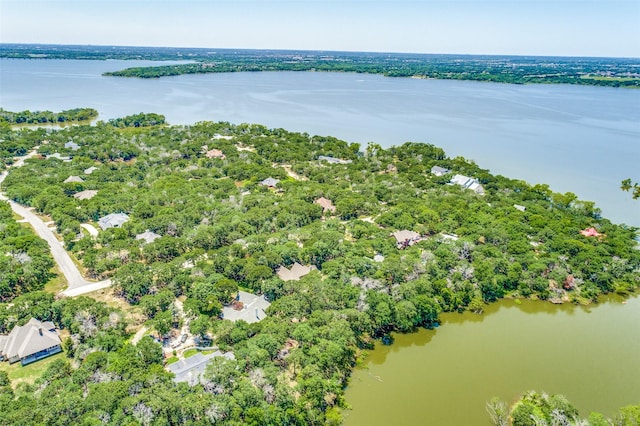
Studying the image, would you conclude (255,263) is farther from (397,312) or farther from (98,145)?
(98,145)

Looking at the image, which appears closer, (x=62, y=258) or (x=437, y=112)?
(x=62, y=258)

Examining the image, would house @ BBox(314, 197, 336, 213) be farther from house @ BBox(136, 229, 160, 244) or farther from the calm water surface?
the calm water surface

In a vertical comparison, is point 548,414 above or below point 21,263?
below

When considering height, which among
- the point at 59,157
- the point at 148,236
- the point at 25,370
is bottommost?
the point at 25,370

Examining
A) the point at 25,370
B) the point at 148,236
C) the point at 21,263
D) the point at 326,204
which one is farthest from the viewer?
the point at 326,204

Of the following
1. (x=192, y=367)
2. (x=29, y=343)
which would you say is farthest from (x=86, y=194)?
(x=192, y=367)

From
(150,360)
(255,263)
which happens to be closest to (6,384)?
(150,360)

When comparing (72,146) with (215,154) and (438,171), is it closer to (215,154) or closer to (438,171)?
(215,154)

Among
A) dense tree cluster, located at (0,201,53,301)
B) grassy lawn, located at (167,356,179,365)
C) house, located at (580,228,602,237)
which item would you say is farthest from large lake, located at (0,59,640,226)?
dense tree cluster, located at (0,201,53,301)
